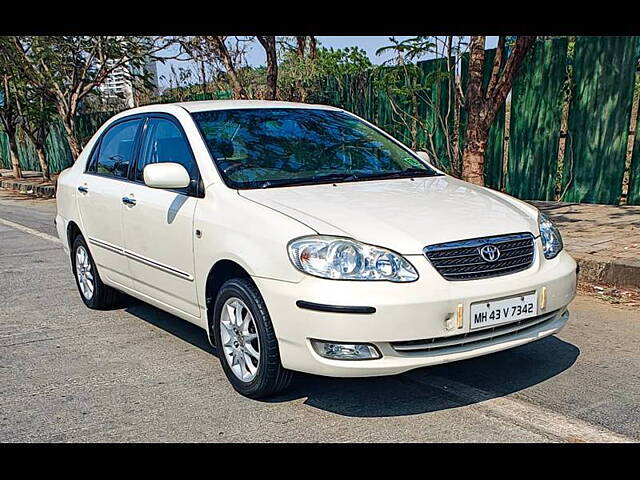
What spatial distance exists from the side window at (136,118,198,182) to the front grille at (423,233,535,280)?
5.26 feet

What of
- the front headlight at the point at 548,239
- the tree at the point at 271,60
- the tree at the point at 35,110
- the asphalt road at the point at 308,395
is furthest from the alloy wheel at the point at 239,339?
the tree at the point at 35,110

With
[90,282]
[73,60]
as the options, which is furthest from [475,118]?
[73,60]

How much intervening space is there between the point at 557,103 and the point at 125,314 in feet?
21.5

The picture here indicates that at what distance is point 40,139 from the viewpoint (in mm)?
19734

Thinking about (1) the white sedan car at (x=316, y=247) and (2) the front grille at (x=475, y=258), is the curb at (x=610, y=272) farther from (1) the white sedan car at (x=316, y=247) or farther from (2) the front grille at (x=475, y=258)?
(2) the front grille at (x=475, y=258)

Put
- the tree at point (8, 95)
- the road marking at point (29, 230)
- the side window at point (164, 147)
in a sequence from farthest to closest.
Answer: the tree at point (8, 95), the road marking at point (29, 230), the side window at point (164, 147)

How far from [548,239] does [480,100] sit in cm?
446

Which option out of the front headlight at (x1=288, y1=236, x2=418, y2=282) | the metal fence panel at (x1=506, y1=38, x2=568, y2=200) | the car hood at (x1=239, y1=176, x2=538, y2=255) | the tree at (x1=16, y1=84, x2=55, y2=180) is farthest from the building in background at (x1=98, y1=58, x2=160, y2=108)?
the front headlight at (x1=288, y1=236, x2=418, y2=282)

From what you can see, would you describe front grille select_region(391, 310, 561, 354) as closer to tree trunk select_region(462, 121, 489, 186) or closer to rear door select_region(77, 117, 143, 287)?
rear door select_region(77, 117, 143, 287)

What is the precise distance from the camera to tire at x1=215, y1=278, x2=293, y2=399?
3.33 m

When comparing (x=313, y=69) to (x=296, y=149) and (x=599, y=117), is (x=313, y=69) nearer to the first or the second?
(x=599, y=117)

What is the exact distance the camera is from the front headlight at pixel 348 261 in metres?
3.09

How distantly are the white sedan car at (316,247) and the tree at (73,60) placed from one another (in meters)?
11.2
